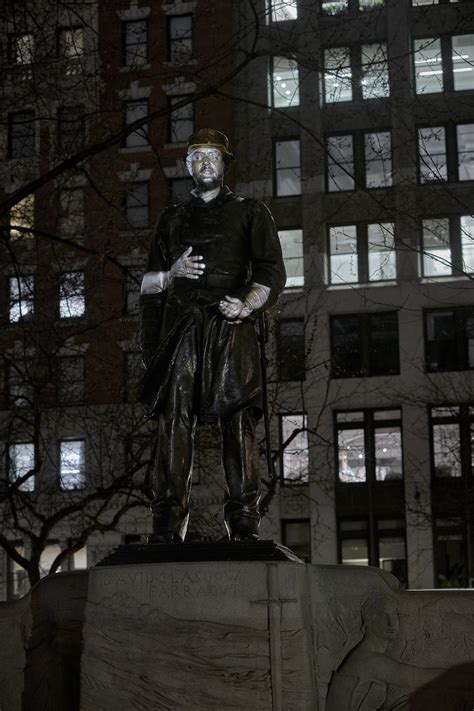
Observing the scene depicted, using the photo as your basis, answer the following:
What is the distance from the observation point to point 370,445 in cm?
4038

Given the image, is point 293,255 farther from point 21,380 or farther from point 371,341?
point 21,380

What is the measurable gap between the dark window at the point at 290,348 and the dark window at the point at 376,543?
6.59 meters

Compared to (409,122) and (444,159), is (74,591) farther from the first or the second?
(444,159)

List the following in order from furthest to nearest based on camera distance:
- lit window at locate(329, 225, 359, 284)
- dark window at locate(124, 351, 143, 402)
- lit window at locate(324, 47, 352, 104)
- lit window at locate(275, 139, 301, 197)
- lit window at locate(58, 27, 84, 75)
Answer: lit window at locate(275, 139, 301, 197)
lit window at locate(329, 225, 359, 284)
dark window at locate(124, 351, 143, 402)
lit window at locate(324, 47, 352, 104)
lit window at locate(58, 27, 84, 75)

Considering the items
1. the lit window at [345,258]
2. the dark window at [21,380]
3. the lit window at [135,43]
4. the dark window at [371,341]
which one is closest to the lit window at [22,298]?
the dark window at [21,380]

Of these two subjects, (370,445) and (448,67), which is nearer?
(370,445)

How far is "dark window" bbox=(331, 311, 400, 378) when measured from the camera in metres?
40.8

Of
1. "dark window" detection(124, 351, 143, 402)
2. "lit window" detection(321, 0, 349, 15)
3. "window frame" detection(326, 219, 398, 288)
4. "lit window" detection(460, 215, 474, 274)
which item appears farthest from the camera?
"lit window" detection(460, 215, 474, 274)

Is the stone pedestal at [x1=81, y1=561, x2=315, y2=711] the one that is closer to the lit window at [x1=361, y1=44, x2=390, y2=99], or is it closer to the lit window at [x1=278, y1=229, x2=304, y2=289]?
the lit window at [x1=361, y1=44, x2=390, y2=99]

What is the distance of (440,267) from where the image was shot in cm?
4147

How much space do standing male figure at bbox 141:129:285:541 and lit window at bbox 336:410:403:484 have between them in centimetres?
3204

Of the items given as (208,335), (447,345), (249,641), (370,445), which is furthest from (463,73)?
(249,641)

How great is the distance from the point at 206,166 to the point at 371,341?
3278 cm

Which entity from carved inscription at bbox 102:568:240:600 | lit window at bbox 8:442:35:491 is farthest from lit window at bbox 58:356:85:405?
carved inscription at bbox 102:568:240:600
